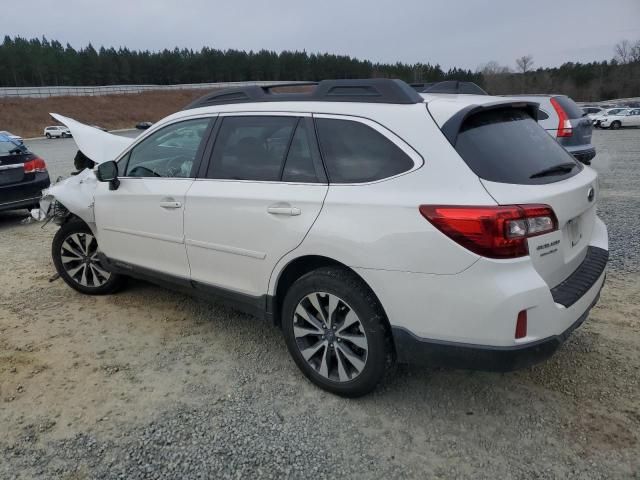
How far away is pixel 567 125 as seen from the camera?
27.3 ft

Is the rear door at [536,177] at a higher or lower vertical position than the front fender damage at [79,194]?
higher

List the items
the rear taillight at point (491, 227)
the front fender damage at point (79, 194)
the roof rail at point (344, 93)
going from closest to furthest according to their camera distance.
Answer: the rear taillight at point (491, 227), the roof rail at point (344, 93), the front fender damage at point (79, 194)

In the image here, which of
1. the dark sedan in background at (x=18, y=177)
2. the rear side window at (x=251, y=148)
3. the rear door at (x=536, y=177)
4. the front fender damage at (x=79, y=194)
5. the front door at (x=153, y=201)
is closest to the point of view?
the rear door at (x=536, y=177)

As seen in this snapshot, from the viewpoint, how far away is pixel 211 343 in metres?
3.79

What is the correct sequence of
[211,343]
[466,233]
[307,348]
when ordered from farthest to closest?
[211,343]
[307,348]
[466,233]

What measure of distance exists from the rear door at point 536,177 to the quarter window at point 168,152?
198 cm

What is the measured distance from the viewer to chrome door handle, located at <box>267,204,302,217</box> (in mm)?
2908

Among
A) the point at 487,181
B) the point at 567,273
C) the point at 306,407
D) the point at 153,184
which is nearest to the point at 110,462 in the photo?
the point at 306,407

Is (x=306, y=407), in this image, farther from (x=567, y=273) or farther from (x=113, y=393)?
(x=567, y=273)

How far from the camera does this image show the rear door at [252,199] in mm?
2953

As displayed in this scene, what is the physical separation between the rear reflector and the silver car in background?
22.1 feet

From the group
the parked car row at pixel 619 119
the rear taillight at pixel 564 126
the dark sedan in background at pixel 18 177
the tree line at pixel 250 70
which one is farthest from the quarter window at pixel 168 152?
the tree line at pixel 250 70

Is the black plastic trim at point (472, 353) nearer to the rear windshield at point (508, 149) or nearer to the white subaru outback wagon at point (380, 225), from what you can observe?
the white subaru outback wagon at point (380, 225)

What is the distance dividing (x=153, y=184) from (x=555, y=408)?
3.12 metres
